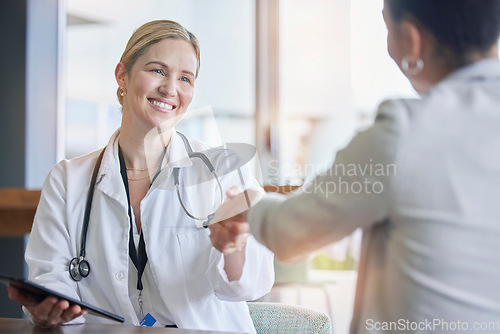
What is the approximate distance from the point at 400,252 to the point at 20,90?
8.53 ft

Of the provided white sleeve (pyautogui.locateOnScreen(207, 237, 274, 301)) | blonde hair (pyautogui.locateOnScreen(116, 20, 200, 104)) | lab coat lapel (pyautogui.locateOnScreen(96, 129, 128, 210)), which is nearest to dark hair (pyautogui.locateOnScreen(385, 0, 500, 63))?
white sleeve (pyautogui.locateOnScreen(207, 237, 274, 301))

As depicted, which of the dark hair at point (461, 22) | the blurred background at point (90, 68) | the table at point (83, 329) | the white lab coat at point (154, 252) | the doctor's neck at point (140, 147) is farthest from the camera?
the blurred background at point (90, 68)

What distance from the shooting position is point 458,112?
1.94 feet

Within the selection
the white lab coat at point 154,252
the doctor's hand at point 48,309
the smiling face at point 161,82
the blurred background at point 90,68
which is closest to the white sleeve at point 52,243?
the white lab coat at point 154,252

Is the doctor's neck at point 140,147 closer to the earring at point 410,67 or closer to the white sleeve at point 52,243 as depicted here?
the white sleeve at point 52,243

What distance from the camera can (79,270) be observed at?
107 centimetres

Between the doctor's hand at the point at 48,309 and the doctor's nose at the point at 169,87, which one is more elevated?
the doctor's nose at the point at 169,87

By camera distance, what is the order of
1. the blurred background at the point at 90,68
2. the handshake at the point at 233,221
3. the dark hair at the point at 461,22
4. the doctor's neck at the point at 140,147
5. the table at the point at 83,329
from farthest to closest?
1. the blurred background at the point at 90,68
2. the doctor's neck at the point at 140,147
3. the table at the point at 83,329
4. the handshake at the point at 233,221
5. the dark hair at the point at 461,22

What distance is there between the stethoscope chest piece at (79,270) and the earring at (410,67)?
27.4 inches

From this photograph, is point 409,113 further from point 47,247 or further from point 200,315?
point 47,247

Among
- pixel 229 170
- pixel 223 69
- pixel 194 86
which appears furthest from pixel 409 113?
pixel 223 69

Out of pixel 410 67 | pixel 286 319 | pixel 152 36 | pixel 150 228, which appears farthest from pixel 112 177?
pixel 410 67

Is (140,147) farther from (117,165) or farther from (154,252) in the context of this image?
(154,252)

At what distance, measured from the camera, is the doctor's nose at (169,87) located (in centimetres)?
106
